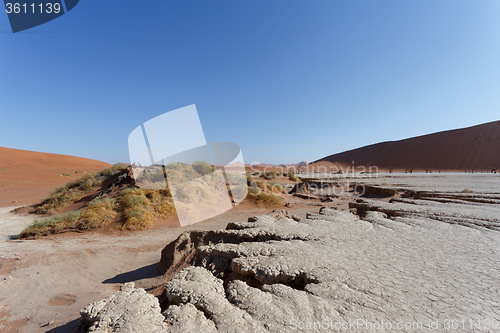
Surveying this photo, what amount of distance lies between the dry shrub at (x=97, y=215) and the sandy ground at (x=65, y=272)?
62 cm

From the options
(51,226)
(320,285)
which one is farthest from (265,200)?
(320,285)

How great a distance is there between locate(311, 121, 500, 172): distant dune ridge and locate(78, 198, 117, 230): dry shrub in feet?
192

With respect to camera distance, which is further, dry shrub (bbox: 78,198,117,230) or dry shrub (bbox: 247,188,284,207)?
dry shrub (bbox: 247,188,284,207)

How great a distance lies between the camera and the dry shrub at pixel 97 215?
28.2 ft

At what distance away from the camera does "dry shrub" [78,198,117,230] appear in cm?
861

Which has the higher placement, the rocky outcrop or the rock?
the rock

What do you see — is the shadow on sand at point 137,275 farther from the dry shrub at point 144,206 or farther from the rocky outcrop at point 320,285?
the dry shrub at point 144,206

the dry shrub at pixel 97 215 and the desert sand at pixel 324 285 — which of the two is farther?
the dry shrub at pixel 97 215

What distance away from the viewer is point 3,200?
14.9 meters

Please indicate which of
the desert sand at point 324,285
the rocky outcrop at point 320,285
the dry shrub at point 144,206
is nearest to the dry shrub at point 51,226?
the dry shrub at point 144,206

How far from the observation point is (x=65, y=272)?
4.92 meters

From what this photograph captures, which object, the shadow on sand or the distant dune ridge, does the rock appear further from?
the distant dune ridge

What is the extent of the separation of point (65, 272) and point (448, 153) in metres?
71.2

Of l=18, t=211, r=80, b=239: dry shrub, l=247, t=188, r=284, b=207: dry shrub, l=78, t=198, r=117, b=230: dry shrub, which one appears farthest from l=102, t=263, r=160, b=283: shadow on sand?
l=247, t=188, r=284, b=207: dry shrub
